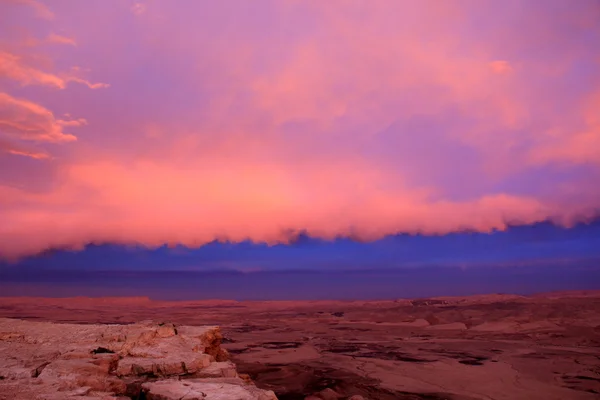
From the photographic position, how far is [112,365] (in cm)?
1141

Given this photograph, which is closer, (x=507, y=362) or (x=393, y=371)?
(x=393, y=371)

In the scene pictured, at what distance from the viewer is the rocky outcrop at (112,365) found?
28.7 ft

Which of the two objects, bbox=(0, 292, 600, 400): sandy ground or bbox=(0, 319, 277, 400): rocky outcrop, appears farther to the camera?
bbox=(0, 292, 600, 400): sandy ground

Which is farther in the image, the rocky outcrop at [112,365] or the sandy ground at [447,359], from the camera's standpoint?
the sandy ground at [447,359]

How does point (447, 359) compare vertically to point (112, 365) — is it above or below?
below

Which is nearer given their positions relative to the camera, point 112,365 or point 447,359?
point 112,365

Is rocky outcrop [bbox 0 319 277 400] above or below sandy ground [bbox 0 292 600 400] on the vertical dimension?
above

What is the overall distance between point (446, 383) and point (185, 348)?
49.3ft

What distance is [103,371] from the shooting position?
35.3 ft

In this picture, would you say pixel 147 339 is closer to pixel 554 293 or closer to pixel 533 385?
pixel 533 385

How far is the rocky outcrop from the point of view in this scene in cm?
876

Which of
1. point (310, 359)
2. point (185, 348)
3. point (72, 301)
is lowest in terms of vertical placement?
point (72, 301)

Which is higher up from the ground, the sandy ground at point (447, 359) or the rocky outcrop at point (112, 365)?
the rocky outcrop at point (112, 365)

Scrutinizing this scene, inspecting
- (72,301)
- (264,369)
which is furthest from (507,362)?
(72,301)
